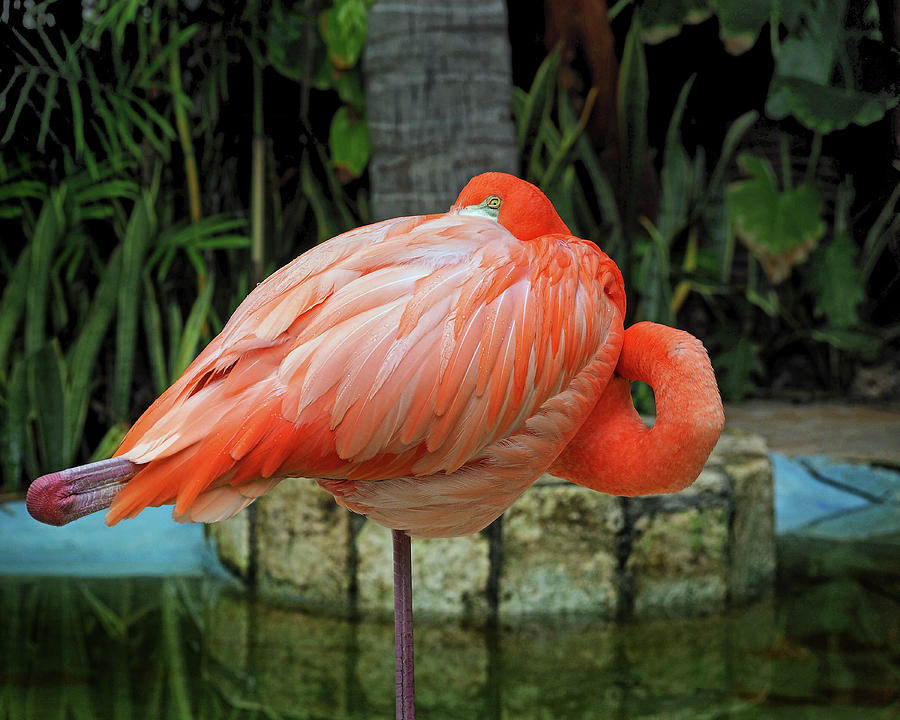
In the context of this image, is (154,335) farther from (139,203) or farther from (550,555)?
(550,555)

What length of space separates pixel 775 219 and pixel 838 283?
70 centimetres

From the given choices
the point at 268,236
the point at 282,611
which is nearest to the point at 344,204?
the point at 268,236

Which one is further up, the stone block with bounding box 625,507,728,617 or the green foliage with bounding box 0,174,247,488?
the green foliage with bounding box 0,174,247,488

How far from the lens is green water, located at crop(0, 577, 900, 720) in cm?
207

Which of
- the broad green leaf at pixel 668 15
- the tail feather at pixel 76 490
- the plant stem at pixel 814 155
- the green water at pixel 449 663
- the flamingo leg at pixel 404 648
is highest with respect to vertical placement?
the broad green leaf at pixel 668 15

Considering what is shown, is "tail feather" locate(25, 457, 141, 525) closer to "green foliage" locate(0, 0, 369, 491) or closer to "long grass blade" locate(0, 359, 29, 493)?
"green foliage" locate(0, 0, 369, 491)

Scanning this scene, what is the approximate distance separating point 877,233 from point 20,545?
3.90 m

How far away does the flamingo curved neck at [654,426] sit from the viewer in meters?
1.17

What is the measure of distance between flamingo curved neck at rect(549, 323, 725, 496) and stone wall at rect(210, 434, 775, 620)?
1.21 m

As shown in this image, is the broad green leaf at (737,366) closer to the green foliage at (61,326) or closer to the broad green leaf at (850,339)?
the broad green leaf at (850,339)

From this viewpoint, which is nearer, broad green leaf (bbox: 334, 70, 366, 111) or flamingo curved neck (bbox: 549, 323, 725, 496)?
flamingo curved neck (bbox: 549, 323, 725, 496)

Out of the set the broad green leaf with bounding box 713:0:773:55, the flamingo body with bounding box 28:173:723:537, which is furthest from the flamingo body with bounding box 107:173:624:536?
the broad green leaf with bounding box 713:0:773:55

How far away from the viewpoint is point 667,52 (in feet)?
16.1

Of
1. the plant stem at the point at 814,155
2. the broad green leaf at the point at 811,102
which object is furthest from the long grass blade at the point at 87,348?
the plant stem at the point at 814,155
